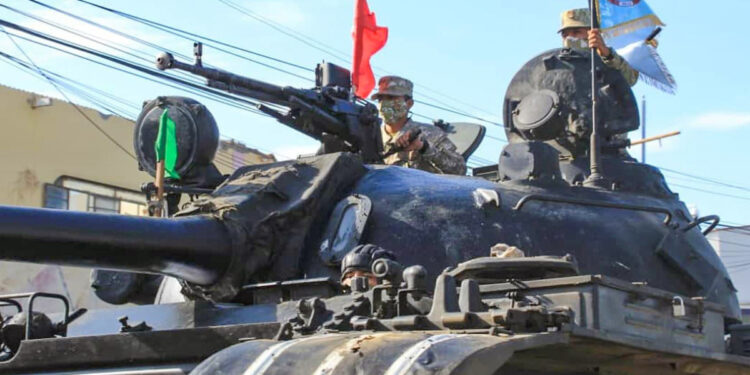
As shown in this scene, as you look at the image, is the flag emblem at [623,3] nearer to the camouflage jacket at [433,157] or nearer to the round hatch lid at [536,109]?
the round hatch lid at [536,109]

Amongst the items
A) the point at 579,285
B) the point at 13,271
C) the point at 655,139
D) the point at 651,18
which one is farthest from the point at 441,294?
the point at 13,271

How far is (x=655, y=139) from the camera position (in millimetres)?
18594

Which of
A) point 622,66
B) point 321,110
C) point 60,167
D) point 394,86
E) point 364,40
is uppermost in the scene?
point 60,167

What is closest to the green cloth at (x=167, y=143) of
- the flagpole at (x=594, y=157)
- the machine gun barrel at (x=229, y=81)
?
the machine gun barrel at (x=229, y=81)

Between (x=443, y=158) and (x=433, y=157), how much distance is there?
0.30 feet

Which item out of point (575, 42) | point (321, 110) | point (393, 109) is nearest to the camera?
point (321, 110)

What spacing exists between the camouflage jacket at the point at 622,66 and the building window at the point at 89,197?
55.2ft

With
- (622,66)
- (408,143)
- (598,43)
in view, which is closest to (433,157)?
(408,143)

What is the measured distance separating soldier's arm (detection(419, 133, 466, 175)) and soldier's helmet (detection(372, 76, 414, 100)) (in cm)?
72

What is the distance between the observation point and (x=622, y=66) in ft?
37.6

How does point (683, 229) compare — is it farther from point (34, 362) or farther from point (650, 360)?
point (34, 362)

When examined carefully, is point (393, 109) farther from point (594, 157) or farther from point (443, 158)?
point (594, 157)

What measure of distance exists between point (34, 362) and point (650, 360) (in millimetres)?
3570

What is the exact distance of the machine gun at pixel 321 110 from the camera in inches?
413
